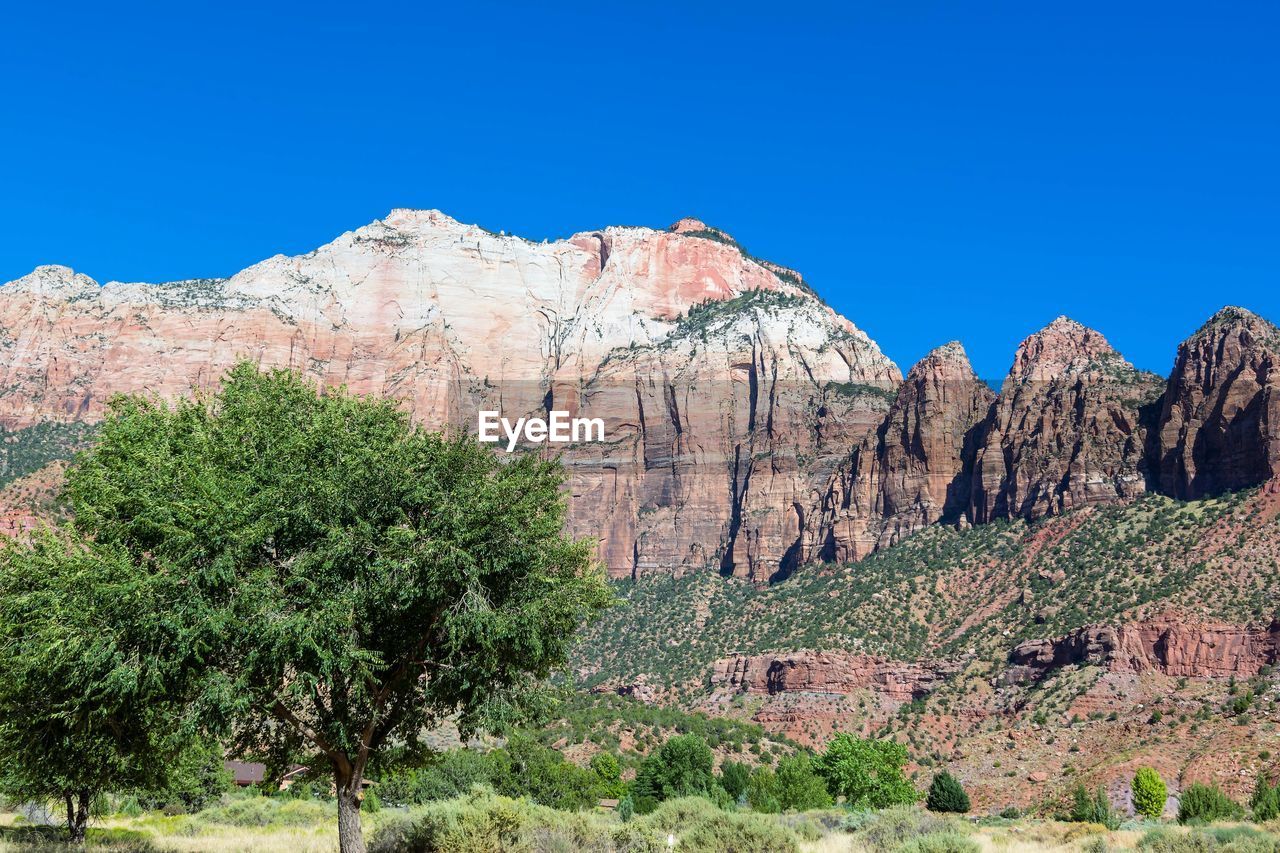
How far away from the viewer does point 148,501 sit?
784 inches

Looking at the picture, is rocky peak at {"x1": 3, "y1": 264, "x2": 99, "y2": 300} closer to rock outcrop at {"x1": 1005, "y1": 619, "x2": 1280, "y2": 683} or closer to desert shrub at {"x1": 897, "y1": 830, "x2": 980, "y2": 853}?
rock outcrop at {"x1": 1005, "y1": 619, "x2": 1280, "y2": 683}

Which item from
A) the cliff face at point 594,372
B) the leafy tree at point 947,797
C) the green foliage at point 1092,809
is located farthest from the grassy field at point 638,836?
the cliff face at point 594,372

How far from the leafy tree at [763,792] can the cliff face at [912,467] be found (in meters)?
61.4

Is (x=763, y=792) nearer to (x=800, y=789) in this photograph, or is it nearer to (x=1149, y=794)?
(x=800, y=789)

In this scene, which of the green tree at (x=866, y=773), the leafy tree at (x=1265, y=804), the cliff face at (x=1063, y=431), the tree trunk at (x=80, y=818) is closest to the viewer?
the tree trunk at (x=80, y=818)

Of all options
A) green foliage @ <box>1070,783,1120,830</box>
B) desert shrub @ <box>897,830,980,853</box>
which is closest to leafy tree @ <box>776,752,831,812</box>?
green foliage @ <box>1070,783,1120,830</box>

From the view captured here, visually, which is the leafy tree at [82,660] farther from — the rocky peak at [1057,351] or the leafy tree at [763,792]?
the rocky peak at [1057,351]

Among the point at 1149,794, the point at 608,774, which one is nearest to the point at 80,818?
the point at 608,774

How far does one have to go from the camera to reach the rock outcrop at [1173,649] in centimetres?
7931

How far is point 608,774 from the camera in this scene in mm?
78125

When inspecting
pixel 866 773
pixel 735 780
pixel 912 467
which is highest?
pixel 912 467

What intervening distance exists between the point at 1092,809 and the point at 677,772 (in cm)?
2453

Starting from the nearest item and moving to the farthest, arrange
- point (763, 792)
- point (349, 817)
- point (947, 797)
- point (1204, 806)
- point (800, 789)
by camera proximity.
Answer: point (349, 817) → point (1204, 806) → point (947, 797) → point (763, 792) → point (800, 789)

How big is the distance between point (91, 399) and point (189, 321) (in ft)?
69.3
